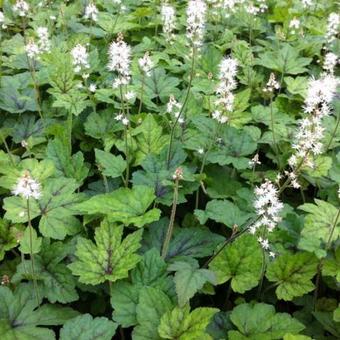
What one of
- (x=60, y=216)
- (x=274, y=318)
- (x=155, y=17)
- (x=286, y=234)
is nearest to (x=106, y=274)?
(x=60, y=216)

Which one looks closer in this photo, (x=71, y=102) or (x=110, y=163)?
(x=110, y=163)

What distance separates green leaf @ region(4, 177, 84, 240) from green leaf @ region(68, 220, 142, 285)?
0.19 meters

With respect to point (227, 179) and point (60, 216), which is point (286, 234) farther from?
point (60, 216)

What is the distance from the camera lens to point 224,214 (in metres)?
2.59

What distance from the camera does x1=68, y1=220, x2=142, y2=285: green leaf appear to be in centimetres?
220

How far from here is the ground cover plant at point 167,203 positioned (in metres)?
2.16

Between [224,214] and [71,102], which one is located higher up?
[71,102]

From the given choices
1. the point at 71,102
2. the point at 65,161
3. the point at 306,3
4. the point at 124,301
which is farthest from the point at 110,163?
the point at 306,3

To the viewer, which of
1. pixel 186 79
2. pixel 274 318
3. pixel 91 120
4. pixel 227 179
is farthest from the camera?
pixel 186 79

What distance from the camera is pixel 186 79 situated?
12.0 ft

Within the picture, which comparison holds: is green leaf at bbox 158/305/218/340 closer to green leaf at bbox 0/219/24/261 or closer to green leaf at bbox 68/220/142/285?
green leaf at bbox 68/220/142/285

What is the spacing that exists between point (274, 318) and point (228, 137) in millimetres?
1226

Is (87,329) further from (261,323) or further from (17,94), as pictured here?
(17,94)

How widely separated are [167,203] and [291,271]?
0.75 meters
